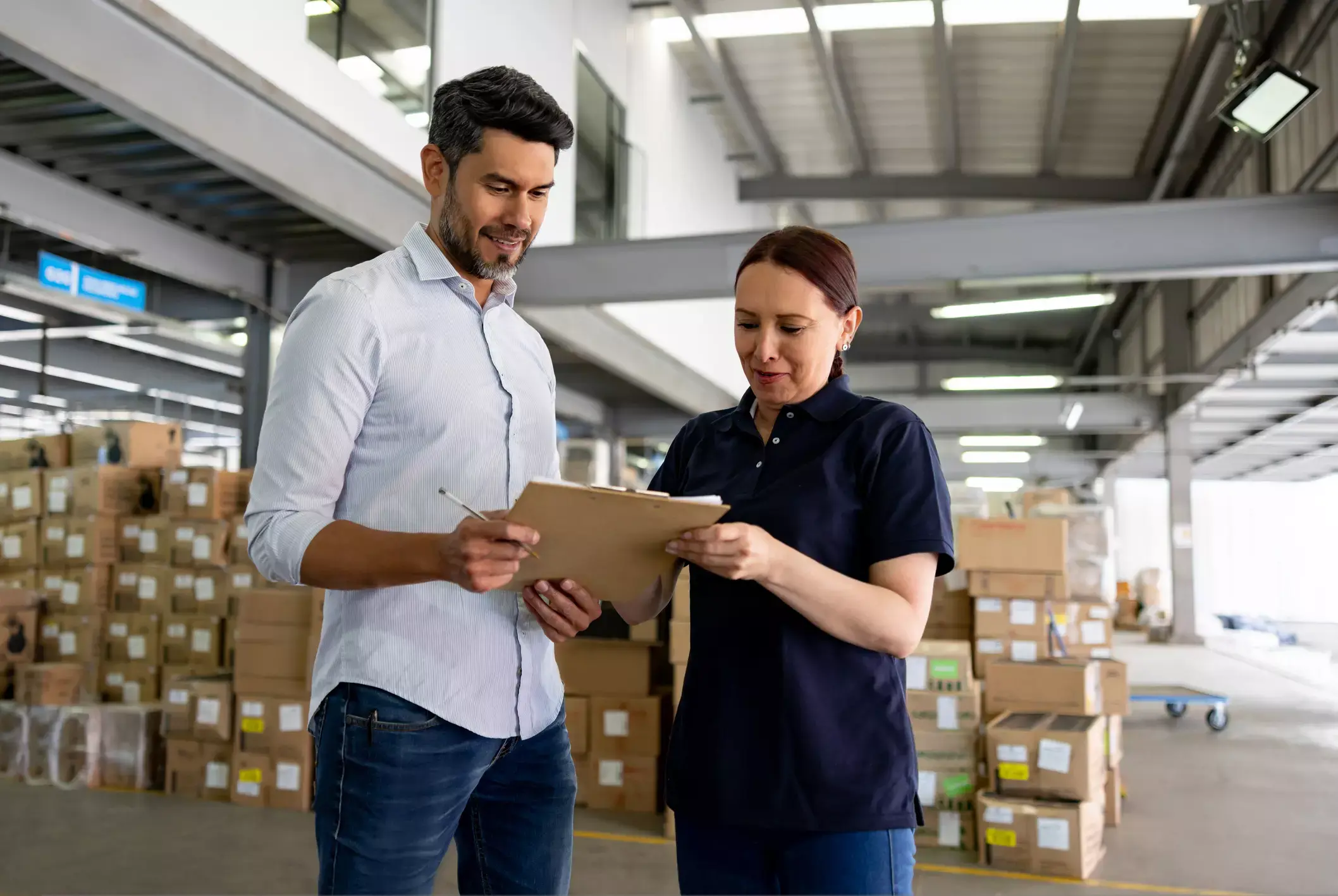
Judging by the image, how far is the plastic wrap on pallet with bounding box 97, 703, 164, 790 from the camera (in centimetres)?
570

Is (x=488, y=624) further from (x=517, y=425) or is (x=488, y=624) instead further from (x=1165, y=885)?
(x=1165, y=885)

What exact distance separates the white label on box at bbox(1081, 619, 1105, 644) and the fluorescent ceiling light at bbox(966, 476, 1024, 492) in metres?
17.4

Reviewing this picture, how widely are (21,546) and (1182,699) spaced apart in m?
8.49

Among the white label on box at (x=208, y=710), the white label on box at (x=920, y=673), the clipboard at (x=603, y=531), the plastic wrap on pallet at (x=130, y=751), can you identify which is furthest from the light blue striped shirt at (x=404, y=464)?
the plastic wrap on pallet at (x=130, y=751)

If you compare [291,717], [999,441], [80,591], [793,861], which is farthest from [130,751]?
[999,441]

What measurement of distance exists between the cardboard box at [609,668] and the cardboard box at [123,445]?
377 cm

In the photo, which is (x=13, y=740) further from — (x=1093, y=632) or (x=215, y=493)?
(x=1093, y=632)

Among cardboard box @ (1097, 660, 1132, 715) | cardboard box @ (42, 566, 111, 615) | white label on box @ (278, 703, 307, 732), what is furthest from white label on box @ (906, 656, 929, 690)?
cardboard box @ (42, 566, 111, 615)

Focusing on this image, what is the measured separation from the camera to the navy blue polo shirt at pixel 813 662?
1331mm

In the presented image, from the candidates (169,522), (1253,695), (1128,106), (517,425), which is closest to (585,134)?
(169,522)

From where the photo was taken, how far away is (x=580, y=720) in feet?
17.1

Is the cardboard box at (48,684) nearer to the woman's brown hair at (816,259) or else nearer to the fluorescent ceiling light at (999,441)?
the woman's brown hair at (816,259)

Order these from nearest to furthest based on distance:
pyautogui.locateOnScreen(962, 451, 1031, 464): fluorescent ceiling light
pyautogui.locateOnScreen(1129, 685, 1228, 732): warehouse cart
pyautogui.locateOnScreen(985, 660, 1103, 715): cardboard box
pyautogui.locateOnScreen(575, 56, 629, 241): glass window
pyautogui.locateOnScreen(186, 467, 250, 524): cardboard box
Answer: pyautogui.locateOnScreen(985, 660, 1103, 715): cardboard box < pyautogui.locateOnScreen(186, 467, 250, 524): cardboard box < pyautogui.locateOnScreen(1129, 685, 1228, 732): warehouse cart < pyautogui.locateOnScreen(575, 56, 629, 241): glass window < pyautogui.locateOnScreen(962, 451, 1031, 464): fluorescent ceiling light

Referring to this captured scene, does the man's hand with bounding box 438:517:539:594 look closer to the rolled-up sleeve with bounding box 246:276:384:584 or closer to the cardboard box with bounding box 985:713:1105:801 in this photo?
the rolled-up sleeve with bounding box 246:276:384:584
